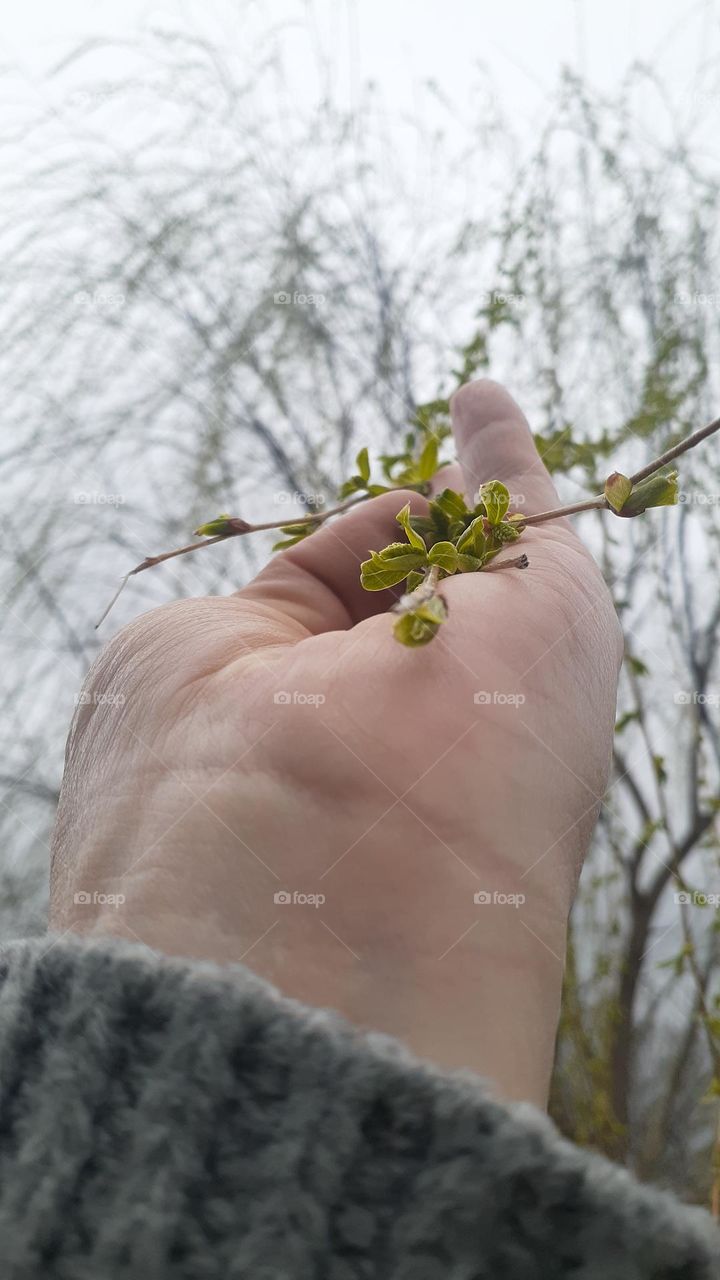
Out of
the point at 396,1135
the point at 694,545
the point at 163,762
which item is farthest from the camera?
the point at 694,545

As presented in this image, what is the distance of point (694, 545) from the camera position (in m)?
0.75

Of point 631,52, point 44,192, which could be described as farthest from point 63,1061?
point 631,52

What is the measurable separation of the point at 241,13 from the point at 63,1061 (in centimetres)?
91

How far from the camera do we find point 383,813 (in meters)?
0.26

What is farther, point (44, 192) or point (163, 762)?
point (44, 192)

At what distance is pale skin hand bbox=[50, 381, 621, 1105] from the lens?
248 mm

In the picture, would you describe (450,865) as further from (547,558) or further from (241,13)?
(241,13)

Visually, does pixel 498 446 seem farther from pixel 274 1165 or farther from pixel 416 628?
pixel 274 1165

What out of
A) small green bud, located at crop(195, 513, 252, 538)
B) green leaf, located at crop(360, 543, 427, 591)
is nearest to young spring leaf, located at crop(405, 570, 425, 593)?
green leaf, located at crop(360, 543, 427, 591)

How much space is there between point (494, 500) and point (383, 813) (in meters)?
0.13

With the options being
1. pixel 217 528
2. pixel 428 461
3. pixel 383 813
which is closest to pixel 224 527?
pixel 217 528

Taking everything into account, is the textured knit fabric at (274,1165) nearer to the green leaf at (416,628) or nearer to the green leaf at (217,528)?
the green leaf at (416,628)

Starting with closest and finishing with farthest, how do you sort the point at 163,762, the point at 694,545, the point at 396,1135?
1. the point at 396,1135
2. the point at 163,762
3. the point at 694,545

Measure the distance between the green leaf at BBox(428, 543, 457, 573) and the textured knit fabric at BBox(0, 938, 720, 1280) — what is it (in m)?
0.17
